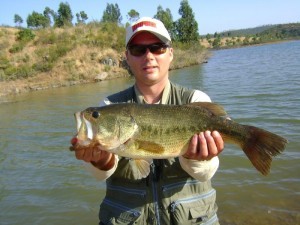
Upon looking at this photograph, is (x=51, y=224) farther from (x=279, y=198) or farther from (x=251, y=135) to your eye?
(x=251, y=135)

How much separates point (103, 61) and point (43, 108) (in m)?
21.8

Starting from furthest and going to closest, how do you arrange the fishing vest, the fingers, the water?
the water → the fishing vest → the fingers

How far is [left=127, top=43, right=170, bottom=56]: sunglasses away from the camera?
11.4ft

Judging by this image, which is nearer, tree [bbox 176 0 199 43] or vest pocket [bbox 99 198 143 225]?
vest pocket [bbox 99 198 143 225]

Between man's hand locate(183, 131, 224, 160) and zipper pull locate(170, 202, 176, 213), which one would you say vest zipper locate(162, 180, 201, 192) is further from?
man's hand locate(183, 131, 224, 160)

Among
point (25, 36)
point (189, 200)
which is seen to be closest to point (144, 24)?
point (189, 200)

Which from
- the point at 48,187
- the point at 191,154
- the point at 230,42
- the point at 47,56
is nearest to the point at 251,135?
the point at 191,154

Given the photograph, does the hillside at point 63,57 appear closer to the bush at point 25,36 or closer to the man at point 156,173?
the bush at point 25,36

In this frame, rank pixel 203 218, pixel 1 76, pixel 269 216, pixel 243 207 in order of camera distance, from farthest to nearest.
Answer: pixel 1 76, pixel 243 207, pixel 269 216, pixel 203 218

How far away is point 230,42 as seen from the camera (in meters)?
167

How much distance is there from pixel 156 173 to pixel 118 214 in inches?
21.0

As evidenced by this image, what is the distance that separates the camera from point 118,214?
3.38m


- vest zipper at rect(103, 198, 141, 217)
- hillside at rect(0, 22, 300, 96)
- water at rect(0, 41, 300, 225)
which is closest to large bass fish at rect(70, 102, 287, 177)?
vest zipper at rect(103, 198, 141, 217)

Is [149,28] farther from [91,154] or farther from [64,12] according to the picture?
[64,12]
